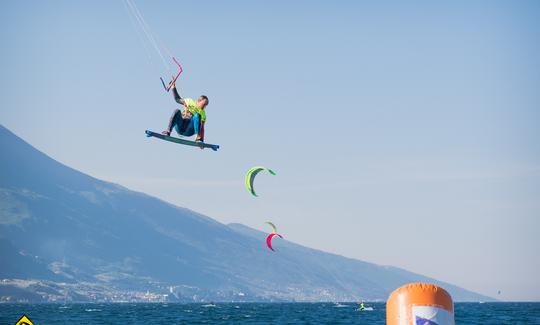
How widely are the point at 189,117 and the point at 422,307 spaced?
15.0 m

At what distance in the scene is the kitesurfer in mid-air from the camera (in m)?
30.6

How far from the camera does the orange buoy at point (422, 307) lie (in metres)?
17.5

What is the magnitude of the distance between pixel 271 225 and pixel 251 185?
7419 millimetres

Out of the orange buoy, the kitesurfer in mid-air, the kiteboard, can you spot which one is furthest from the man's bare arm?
the orange buoy

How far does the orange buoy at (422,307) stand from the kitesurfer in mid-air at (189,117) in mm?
14390

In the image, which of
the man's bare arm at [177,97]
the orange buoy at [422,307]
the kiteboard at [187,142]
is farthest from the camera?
Result: the kiteboard at [187,142]

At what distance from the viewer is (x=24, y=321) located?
73.0 feet

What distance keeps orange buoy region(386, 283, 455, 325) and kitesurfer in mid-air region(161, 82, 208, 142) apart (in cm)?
1439

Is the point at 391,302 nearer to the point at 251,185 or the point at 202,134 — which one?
the point at 202,134

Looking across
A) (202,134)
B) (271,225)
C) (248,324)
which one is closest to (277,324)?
(248,324)

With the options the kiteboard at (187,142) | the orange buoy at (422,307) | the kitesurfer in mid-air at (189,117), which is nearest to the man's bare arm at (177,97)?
the kitesurfer in mid-air at (189,117)

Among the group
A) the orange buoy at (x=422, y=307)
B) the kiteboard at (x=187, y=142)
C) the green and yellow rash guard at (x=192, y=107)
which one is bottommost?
the orange buoy at (x=422, y=307)

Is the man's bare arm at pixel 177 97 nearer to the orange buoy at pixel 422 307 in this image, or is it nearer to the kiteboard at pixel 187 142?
the kiteboard at pixel 187 142

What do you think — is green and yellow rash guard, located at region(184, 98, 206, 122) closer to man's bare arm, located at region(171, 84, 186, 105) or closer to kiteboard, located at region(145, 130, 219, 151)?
man's bare arm, located at region(171, 84, 186, 105)
